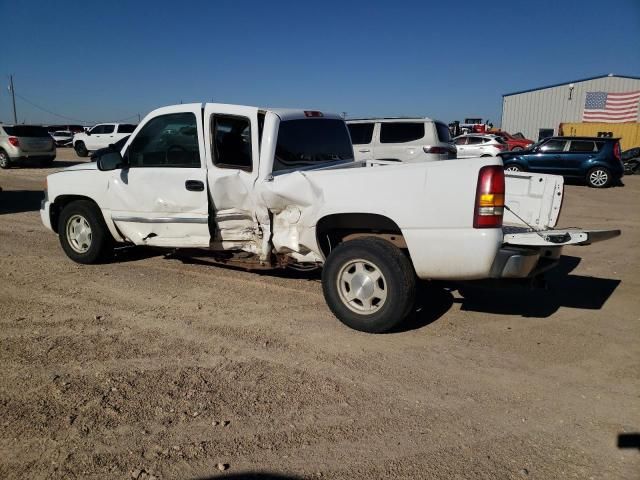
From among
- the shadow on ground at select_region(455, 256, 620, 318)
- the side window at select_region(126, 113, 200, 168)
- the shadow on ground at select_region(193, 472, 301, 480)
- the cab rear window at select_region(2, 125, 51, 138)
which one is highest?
the cab rear window at select_region(2, 125, 51, 138)

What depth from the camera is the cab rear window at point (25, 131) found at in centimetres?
1930

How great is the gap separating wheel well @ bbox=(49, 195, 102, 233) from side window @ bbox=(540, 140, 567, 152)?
1546cm

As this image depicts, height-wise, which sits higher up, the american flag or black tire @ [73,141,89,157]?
the american flag

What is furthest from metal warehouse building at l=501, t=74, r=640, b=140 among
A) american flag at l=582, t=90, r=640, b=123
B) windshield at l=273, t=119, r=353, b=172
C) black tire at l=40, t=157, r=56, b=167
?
windshield at l=273, t=119, r=353, b=172

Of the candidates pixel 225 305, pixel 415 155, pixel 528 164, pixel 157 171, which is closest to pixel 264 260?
pixel 225 305

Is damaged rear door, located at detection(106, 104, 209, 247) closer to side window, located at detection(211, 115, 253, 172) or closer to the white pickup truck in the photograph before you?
the white pickup truck

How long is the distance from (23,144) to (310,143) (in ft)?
59.5

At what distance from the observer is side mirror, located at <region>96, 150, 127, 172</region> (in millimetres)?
5324

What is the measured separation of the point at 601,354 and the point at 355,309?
196 centimetres

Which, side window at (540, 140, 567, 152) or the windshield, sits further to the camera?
side window at (540, 140, 567, 152)

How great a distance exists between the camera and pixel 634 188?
16578mm

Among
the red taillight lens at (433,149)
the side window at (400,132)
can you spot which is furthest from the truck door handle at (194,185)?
the side window at (400,132)

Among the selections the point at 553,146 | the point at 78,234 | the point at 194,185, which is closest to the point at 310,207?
the point at 194,185

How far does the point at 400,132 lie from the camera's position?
41.8 ft
